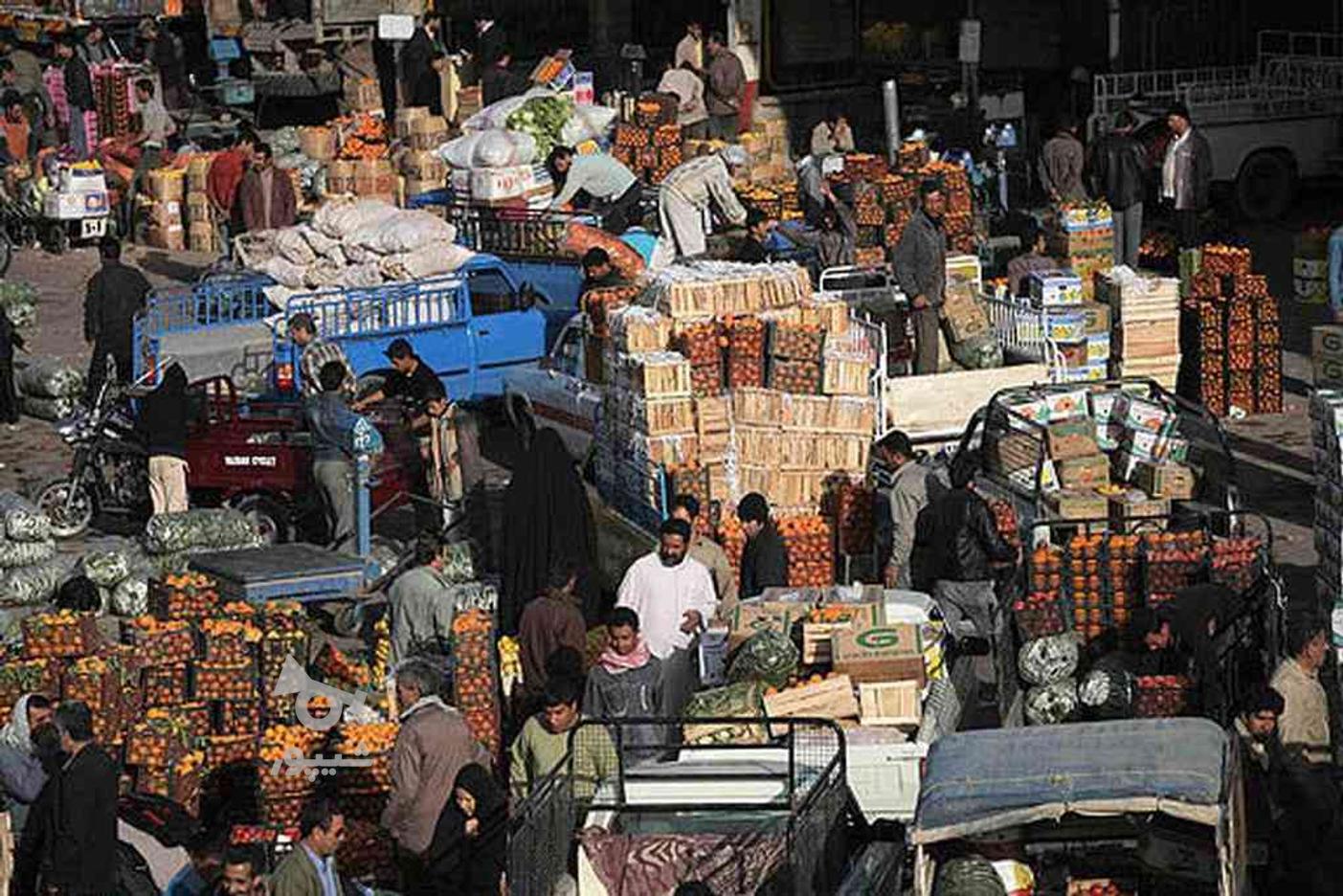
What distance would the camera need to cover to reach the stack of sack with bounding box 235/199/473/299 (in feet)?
82.0

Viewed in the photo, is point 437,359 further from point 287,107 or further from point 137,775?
point 287,107

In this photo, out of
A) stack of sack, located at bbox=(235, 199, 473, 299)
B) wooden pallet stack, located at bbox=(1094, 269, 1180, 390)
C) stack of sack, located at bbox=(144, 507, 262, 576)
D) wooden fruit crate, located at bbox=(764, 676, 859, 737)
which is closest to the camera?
wooden fruit crate, located at bbox=(764, 676, 859, 737)

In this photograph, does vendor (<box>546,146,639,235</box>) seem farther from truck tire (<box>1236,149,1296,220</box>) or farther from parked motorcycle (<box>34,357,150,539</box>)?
truck tire (<box>1236,149,1296,220</box>)

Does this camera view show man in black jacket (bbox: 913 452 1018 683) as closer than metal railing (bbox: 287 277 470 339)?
Yes

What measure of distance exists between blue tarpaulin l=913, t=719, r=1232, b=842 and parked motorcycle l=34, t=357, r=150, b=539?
33.8 feet

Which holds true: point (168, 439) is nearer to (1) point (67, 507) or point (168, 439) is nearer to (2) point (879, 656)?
(1) point (67, 507)

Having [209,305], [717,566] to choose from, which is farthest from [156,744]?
[209,305]

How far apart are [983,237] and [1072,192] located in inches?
51.1

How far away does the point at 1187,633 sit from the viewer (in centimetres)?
1584

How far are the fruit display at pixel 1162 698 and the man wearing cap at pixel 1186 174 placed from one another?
12.0 m

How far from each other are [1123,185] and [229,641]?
12.7m

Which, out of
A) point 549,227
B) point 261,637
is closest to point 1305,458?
point 549,227

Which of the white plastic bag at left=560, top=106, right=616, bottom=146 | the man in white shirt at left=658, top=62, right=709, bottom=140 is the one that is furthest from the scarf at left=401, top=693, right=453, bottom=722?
the man in white shirt at left=658, top=62, right=709, bottom=140

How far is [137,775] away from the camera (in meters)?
15.4
